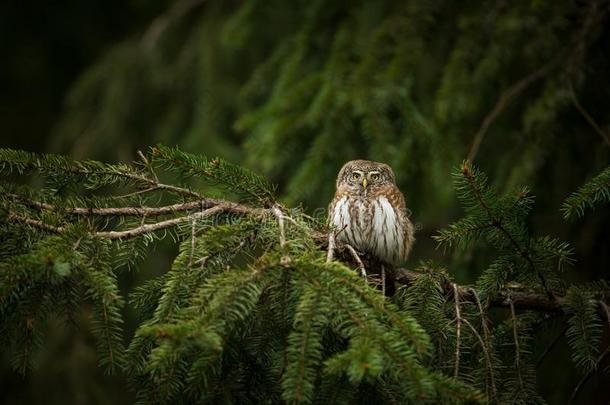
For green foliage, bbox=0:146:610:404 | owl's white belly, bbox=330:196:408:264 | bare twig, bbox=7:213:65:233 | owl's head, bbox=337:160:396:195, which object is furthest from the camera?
owl's head, bbox=337:160:396:195

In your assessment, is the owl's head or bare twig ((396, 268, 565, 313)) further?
the owl's head

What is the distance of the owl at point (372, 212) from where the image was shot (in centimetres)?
305

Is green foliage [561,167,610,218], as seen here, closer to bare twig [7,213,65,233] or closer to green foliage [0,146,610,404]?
green foliage [0,146,610,404]

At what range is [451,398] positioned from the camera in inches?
61.1

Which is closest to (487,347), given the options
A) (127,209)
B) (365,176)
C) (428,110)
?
(127,209)

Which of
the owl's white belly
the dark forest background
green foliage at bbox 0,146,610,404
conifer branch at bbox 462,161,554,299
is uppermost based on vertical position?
the dark forest background

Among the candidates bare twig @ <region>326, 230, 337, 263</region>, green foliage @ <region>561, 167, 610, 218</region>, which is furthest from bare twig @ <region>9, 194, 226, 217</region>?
green foliage @ <region>561, 167, 610, 218</region>

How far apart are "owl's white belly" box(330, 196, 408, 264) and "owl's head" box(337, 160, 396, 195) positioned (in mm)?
89

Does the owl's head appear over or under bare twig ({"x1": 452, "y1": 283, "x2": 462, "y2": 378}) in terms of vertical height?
over

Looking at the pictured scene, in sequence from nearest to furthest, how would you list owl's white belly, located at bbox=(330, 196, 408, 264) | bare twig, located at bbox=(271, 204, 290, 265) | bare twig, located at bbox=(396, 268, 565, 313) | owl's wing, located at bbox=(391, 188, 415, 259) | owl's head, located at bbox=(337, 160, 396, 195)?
bare twig, located at bbox=(271, 204, 290, 265) → bare twig, located at bbox=(396, 268, 565, 313) → owl's white belly, located at bbox=(330, 196, 408, 264) → owl's wing, located at bbox=(391, 188, 415, 259) → owl's head, located at bbox=(337, 160, 396, 195)

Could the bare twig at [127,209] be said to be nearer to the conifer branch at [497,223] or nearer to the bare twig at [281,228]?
the bare twig at [281,228]

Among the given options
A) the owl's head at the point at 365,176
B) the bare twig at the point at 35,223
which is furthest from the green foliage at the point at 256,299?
the owl's head at the point at 365,176

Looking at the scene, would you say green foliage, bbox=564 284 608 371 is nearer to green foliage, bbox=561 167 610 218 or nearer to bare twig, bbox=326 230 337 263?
green foliage, bbox=561 167 610 218

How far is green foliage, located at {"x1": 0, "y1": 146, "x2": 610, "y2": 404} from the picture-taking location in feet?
5.14
